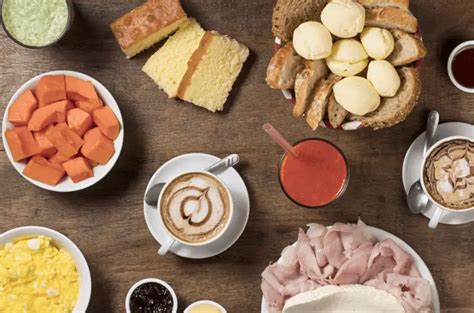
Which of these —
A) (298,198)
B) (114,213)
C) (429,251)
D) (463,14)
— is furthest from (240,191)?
(463,14)

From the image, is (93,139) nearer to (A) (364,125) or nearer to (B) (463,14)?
(A) (364,125)

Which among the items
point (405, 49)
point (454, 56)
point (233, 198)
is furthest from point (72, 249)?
point (454, 56)

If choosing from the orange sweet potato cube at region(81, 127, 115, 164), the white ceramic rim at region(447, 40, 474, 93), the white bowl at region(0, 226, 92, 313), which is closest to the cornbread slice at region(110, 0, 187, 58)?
the orange sweet potato cube at region(81, 127, 115, 164)

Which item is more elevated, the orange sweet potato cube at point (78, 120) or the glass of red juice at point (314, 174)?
the orange sweet potato cube at point (78, 120)

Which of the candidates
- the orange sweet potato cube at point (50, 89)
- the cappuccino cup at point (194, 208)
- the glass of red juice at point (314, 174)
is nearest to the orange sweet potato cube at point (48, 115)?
the orange sweet potato cube at point (50, 89)

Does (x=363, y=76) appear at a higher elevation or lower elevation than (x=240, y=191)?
higher

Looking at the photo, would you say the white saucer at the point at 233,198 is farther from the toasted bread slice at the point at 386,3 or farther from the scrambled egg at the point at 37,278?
the toasted bread slice at the point at 386,3
